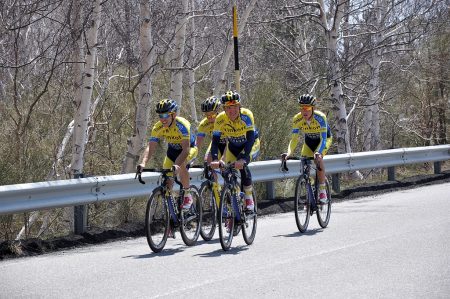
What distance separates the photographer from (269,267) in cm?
905

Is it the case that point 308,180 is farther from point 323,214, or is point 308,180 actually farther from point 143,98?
point 143,98

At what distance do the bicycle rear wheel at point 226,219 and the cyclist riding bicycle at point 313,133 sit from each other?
2170mm

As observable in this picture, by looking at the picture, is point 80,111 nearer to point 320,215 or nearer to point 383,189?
point 320,215

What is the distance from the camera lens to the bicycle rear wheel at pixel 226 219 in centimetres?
1049

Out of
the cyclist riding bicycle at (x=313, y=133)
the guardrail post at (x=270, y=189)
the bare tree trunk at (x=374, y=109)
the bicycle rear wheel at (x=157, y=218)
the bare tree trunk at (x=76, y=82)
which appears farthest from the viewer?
the bare tree trunk at (x=374, y=109)

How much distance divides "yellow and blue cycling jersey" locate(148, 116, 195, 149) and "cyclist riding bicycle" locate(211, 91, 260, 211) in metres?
0.37

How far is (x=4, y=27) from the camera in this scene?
13.2 metres

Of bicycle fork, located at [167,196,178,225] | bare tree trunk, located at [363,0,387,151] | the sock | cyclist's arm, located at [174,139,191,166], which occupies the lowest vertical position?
bicycle fork, located at [167,196,178,225]

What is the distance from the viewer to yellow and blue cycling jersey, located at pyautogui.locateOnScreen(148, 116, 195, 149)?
1129 cm

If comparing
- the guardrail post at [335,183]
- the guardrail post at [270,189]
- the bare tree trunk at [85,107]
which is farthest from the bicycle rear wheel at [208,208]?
the guardrail post at [335,183]

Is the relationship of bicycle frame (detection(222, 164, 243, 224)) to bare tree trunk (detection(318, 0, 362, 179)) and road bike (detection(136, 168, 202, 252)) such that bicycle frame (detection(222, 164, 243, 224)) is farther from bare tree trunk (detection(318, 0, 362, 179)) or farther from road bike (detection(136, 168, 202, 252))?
bare tree trunk (detection(318, 0, 362, 179))

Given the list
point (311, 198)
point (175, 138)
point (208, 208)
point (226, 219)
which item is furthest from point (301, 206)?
point (175, 138)

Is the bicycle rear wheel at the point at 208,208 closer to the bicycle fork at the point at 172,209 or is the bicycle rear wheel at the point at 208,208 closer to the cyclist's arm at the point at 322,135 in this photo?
the bicycle fork at the point at 172,209

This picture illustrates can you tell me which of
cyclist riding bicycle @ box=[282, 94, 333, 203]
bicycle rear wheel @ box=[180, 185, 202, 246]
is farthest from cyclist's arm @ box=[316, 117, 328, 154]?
bicycle rear wheel @ box=[180, 185, 202, 246]
